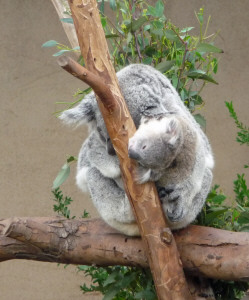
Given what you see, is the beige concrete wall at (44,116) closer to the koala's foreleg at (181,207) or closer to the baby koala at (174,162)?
the baby koala at (174,162)

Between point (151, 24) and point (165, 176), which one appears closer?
point (165, 176)

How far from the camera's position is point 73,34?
147 inches

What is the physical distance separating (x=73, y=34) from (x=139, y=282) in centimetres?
168

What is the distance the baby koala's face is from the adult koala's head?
→ 16cm

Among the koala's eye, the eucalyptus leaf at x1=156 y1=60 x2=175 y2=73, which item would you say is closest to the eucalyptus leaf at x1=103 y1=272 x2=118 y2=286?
the koala's eye

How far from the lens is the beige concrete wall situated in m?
5.51

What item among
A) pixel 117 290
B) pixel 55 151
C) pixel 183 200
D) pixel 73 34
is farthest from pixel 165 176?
pixel 55 151

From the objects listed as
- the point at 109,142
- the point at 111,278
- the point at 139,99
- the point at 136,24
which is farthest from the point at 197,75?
the point at 111,278

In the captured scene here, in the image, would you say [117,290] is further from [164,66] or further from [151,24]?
[151,24]

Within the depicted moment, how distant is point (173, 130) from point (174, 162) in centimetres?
26

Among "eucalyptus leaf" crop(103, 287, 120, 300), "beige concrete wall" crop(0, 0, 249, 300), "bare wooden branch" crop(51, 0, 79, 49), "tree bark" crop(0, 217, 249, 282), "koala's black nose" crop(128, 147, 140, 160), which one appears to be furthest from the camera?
"beige concrete wall" crop(0, 0, 249, 300)

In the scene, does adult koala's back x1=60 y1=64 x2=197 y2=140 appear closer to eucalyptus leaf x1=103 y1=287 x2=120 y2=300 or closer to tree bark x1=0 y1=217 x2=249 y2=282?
tree bark x1=0 y1=217 x2=249 y2=282

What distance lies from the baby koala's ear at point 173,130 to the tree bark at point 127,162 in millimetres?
160

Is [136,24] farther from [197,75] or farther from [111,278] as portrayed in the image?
[111,278]
